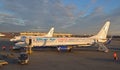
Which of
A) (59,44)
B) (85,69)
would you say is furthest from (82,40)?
(85,69)

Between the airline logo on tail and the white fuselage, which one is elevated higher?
the airline logo on tail

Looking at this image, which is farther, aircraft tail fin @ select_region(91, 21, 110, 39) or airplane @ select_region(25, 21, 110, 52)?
aircraft tail fin @ select_region(91, 21, 110, 39)

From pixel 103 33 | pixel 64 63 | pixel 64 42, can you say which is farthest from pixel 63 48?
pixel 64 63

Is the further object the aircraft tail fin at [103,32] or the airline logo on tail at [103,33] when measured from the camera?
the aircraft tail fin at [103,32]

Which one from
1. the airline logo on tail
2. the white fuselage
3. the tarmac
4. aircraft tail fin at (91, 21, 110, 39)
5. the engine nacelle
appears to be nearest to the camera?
the tarmac

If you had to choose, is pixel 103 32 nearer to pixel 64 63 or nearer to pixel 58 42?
pixel 58 42

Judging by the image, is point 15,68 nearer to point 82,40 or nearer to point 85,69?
point 85,69

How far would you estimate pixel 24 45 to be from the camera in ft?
150

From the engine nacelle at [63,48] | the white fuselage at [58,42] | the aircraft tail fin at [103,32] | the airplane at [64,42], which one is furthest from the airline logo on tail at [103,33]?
the engine nacelle at [63,48]

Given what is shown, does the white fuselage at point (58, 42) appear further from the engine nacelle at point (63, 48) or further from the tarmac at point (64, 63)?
the tarmac at point (64, 63)

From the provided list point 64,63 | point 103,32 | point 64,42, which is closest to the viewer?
point 64,63

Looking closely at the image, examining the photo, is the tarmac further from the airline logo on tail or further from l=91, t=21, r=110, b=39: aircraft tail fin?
l=91, t=21, r=110, b=39: aircraft tail fin

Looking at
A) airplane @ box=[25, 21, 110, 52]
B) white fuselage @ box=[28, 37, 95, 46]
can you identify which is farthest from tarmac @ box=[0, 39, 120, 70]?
white fuselage @ box=[28, 37, 95, 46]

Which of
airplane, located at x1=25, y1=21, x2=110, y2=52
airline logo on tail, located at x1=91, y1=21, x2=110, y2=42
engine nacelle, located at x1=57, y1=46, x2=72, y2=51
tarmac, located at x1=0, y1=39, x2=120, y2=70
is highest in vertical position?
airline logo on tail, located at x1=91, y1=21, x2=110, y2=42
